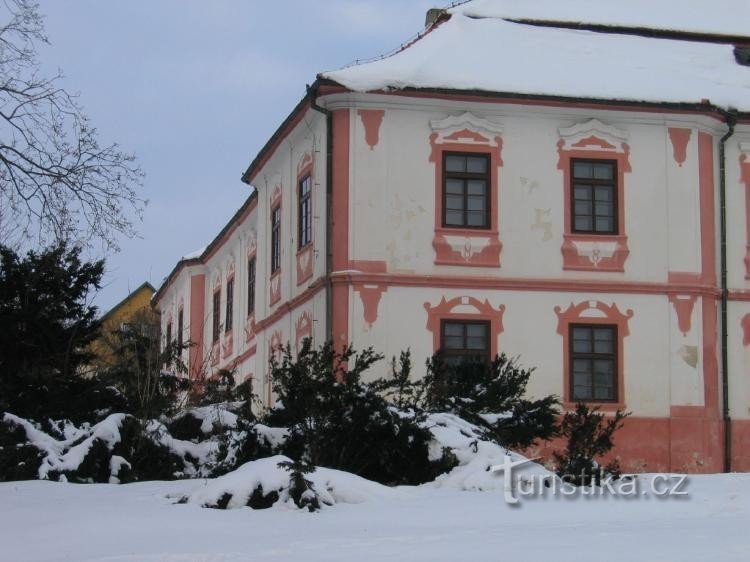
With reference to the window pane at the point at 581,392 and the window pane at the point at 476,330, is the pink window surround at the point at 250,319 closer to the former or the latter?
the window pane at the point at 476,330

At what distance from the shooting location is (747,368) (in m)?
26.4

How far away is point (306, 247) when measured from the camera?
27.0 meters

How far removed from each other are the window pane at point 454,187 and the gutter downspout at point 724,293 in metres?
4.87

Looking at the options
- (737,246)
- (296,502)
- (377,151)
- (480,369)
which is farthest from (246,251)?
(296,502)

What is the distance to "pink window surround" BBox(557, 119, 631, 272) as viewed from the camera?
26.0 metres

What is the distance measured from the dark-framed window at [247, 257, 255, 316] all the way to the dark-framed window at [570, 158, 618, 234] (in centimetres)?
1120

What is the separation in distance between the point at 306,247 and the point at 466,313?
11.4 ft

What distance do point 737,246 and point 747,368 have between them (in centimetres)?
224

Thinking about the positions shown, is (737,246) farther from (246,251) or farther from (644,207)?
(246,251)

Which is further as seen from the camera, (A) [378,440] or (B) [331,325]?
(B) [331,325]

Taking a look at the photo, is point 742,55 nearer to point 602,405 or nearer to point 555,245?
point 555,245

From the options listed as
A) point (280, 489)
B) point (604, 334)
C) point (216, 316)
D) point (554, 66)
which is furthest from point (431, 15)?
point (280, 489)

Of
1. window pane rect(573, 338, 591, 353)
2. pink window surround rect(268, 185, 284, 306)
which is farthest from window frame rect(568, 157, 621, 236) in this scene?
pink window surround rect(268, 185, 284, 306)

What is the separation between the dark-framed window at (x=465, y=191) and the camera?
2570 centimetres
